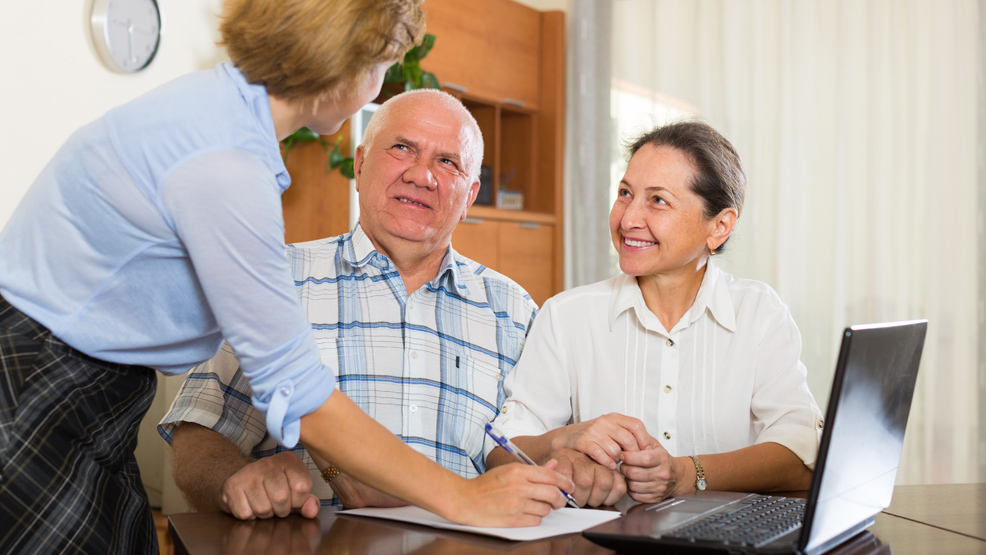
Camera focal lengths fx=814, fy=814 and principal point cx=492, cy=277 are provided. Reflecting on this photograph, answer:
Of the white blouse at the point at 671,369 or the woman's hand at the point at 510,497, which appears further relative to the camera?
the white blouse at the point at 671,369

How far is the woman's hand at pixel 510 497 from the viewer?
100 centimetres

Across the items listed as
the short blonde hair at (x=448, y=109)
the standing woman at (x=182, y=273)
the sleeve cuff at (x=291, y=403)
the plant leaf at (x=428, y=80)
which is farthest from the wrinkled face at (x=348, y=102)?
the plant leaf at (x=428, y=80)

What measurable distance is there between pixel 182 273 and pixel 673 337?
3.27 ft

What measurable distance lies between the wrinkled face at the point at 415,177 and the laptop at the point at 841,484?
903mm

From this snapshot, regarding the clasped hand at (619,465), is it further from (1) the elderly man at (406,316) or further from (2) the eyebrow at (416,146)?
(2) the eyebrow at (416,146)

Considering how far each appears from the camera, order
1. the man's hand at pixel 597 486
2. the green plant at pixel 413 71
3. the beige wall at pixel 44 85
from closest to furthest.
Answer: the man's hand at pixel 597 486, the beige wall at pixel 44 85, the green plant at pixel 413 71

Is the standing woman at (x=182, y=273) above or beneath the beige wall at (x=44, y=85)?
beneath

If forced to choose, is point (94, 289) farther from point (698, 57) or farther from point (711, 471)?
point (698, 57)

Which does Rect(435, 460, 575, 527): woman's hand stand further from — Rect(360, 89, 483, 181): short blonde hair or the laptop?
Rect(360, 89, 483, 181): short blonde hair

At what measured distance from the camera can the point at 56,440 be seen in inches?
37.7

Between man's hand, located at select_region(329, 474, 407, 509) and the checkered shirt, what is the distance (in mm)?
315

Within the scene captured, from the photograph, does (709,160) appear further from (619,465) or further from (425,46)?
(425,46)

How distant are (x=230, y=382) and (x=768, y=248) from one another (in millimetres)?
3255

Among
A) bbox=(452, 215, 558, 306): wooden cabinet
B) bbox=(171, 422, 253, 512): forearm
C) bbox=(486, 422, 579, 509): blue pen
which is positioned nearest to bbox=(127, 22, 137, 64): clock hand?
bbox=(452, 215, 558, 306): wooden cabinet
